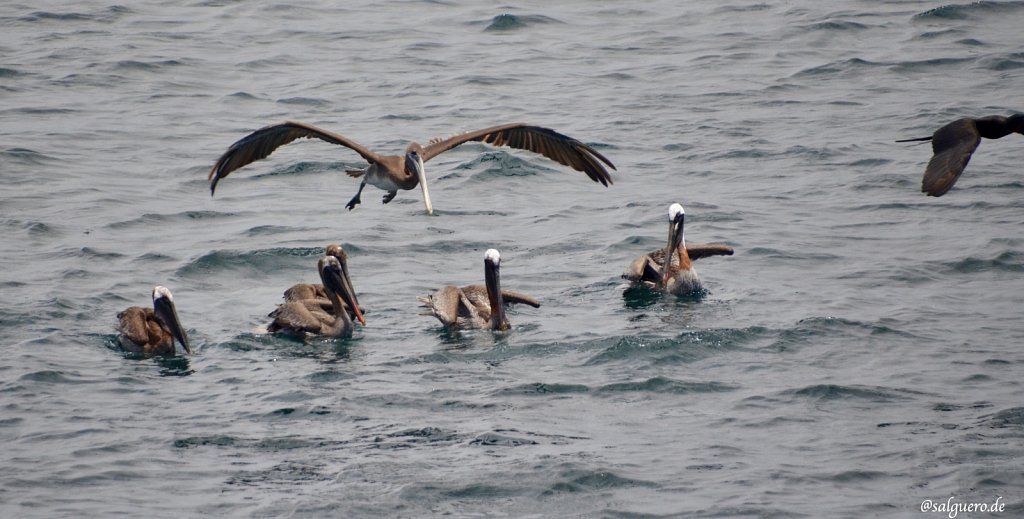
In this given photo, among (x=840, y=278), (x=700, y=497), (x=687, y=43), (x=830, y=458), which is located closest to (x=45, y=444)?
(x=700, y=497)

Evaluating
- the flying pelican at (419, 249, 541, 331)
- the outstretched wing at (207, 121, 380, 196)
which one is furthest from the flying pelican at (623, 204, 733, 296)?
the outstretched wing at (207, 121, 380, 196)

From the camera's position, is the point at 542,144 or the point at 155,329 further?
the point at 542,144

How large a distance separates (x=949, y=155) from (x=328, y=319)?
18.4 ft

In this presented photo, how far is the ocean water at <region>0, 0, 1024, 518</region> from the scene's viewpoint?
31.7 ft

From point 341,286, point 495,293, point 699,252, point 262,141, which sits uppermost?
point 262,141

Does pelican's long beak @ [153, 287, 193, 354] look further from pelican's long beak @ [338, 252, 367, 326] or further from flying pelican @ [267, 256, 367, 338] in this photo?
pelican's long beak @ [338, 252, 367, 326]

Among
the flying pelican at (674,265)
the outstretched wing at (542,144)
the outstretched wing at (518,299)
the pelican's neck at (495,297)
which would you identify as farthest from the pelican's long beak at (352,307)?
the flying pelican at (674,265)

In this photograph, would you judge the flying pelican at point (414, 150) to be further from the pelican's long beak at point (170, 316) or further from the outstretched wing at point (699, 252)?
the pelican's long beak at point (170, 316)

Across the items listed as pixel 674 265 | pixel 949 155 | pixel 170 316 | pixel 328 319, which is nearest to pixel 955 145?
pixel 949 155

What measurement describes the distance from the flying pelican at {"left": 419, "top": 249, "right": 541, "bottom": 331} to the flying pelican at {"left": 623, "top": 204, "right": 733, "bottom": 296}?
1.44m

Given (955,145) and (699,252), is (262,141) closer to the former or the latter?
(699,252)

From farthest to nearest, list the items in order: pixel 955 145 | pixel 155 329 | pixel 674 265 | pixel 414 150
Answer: pixel 674 265, pixel 414 150, pixel 155 329, pixel 955 145

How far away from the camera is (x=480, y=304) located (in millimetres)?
13156

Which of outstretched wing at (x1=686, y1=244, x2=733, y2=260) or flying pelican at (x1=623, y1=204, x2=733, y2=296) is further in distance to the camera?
outstretched wing at (x1=686, y1=244, x2=733, y2=260)
